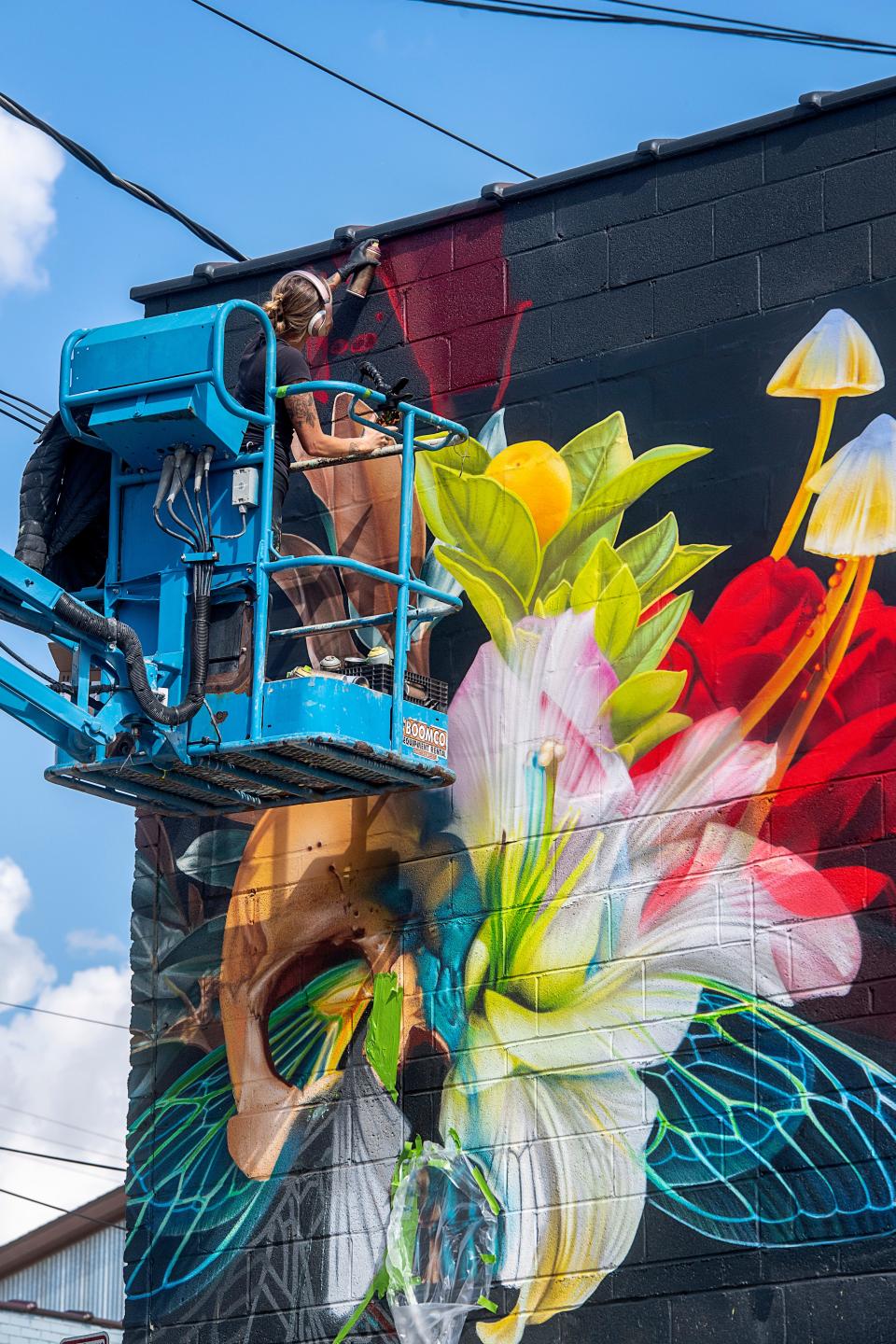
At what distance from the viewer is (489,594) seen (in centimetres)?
1116

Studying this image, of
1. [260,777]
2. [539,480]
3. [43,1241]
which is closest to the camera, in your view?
[260,777]

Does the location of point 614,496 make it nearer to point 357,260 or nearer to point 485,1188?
point 357,260

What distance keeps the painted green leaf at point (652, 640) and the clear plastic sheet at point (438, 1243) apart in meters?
2.50

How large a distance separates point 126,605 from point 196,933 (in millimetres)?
2116

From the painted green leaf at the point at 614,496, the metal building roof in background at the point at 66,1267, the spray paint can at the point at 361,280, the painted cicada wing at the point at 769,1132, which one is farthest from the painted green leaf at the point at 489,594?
the metal building roof in background at the point at 66,1267

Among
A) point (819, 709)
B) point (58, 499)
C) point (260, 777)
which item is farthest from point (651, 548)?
point (58, 499)

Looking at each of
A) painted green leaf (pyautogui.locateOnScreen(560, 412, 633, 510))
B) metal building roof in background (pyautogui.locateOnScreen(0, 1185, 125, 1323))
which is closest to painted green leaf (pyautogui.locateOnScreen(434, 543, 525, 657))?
painted green leaf (pyautogui.locateOnScreen(560, 412, 633, 510))

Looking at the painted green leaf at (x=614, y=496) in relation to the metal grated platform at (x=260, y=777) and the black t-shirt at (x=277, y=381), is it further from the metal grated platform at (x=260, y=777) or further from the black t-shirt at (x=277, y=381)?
the black t-shirt at (x=277, y=381)

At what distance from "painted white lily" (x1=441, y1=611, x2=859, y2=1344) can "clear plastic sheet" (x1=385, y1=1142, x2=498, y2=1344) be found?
13 centimetres

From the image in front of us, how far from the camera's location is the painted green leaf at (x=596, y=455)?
1081 centimetres

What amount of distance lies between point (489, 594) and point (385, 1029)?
228 centimetres

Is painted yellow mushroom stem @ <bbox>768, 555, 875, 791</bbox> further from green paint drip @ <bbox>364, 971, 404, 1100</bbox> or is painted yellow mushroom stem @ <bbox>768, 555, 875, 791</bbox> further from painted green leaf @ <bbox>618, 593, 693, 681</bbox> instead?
green paint drip @ <bbox>364, 971, 404, 1100</bbox>

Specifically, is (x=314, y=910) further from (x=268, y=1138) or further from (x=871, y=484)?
(x=871, y=484)

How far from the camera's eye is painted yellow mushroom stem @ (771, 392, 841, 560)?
10.1 m
